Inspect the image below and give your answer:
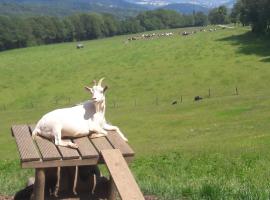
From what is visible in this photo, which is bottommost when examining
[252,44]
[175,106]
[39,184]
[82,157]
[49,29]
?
[49,29]

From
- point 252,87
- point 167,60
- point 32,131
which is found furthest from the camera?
point 167,60

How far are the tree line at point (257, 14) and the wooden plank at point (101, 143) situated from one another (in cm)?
8775

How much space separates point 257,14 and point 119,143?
307 feet

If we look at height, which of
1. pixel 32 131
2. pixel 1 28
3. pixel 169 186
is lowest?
pixel 1 28

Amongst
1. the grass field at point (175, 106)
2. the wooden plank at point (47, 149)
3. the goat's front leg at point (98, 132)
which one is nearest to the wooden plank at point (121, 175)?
the wooden plank at point (47, 149)

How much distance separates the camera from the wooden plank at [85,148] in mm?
8320

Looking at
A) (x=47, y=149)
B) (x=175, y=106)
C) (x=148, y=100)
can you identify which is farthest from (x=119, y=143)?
(x=148, y=100)

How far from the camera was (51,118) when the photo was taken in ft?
30.1

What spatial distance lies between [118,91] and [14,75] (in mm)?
24698

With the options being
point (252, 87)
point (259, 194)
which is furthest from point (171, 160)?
point (252, 87)

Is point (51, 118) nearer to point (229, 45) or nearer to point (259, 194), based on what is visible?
point (259, 194)

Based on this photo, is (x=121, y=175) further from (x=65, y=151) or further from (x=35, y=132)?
(x=35, y=132)

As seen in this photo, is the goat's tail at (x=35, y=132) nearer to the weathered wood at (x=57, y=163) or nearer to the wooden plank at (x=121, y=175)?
the weathered wood at (x=57, y=163)

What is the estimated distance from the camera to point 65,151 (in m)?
8.55
